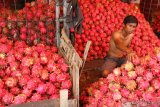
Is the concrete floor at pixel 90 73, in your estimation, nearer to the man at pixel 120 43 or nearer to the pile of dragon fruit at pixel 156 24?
the man at pixel 120 43

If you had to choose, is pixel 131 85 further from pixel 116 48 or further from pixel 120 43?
pixel 116 48

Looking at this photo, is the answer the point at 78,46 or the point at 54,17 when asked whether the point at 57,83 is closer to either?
the point at 54,17

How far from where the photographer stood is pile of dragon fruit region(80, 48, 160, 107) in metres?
2.26

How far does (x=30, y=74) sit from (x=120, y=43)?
4.78ft

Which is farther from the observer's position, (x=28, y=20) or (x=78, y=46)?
(x=78, y=46)

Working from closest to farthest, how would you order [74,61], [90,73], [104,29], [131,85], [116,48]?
[74,61] < [131,85] < [116,48] < [90,73] < [104,29]

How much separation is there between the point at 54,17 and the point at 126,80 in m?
1.28

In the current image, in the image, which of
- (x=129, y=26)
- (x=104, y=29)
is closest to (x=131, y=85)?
(x=129, y=26)

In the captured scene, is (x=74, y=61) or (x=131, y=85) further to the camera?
(x=131, y=85)

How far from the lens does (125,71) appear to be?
8.14 feet

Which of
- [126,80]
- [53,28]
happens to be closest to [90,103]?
[126,80]

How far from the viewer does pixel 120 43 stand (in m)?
3.37

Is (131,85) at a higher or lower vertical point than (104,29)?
lower

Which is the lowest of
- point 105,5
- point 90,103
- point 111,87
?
point 90,103
